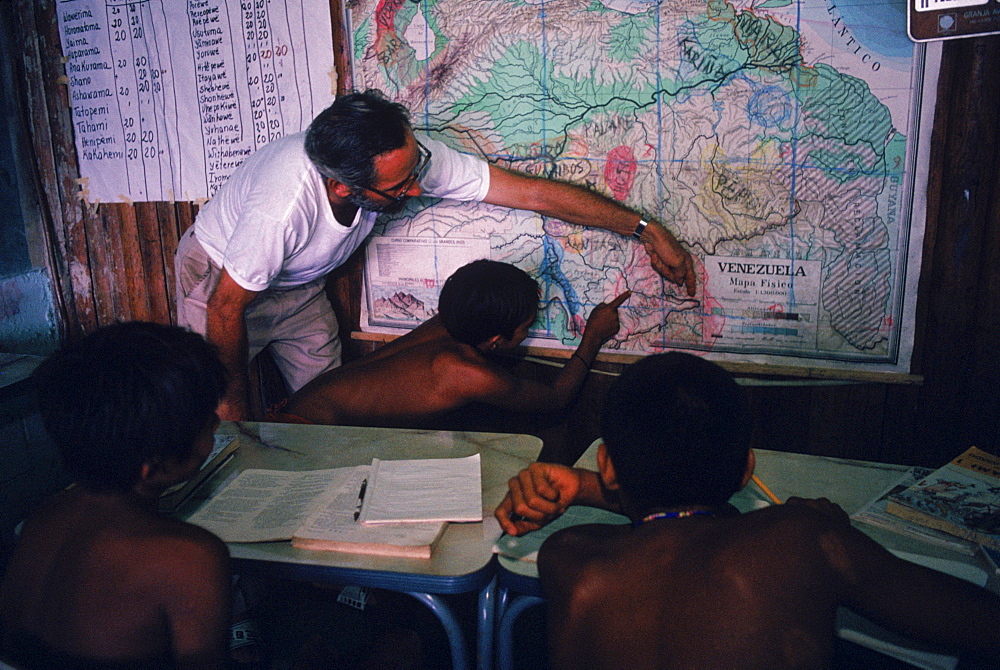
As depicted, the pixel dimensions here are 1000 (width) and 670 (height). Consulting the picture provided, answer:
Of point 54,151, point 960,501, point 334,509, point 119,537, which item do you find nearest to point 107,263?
point 54,151

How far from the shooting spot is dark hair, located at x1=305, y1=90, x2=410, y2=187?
2053mm

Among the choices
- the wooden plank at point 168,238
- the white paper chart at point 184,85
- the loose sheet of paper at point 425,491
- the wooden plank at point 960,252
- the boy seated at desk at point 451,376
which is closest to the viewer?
the loose sheet of paper at point 425,491

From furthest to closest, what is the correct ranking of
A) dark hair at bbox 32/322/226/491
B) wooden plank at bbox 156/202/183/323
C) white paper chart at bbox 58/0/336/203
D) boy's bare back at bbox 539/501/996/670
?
wooden plank at bbox 156/202/183/323
white paper chart at bbox 58/0/336/203
dark hair at bbox 32/322/226/491
boy's bare back at bbox 539/501/996/670

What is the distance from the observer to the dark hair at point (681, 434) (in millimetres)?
1041

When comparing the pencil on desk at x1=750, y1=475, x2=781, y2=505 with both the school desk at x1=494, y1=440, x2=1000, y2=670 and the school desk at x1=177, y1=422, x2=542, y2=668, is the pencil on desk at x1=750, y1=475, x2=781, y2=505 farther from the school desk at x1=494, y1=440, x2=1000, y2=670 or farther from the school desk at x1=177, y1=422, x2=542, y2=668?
the school desk at x1=177, y1=422, x2=542, y2=668

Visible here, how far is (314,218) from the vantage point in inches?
89.9

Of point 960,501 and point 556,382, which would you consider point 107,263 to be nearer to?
point 556,382

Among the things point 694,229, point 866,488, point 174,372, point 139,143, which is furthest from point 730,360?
point 139,143

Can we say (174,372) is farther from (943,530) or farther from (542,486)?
(943,530)

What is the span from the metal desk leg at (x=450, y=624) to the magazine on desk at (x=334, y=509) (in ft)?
0.26

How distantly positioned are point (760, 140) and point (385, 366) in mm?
1385

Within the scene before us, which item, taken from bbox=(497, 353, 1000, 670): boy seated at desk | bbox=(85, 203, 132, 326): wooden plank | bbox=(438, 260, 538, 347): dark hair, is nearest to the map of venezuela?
bbox=(438, 260, 538, 347): dark hair

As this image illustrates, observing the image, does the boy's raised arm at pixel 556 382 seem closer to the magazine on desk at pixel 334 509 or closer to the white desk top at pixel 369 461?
A: the white desk top at pixel 369 461

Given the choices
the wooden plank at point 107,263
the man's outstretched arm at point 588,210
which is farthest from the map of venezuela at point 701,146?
the wooden plank at point 107,263
